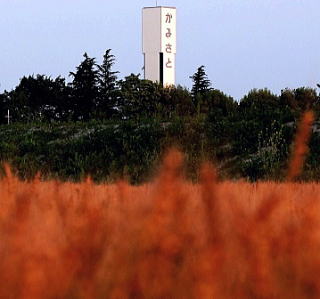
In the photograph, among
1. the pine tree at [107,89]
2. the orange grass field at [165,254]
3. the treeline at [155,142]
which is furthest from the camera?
the pine tree at [107,89]

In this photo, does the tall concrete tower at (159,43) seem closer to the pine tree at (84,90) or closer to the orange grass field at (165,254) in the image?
the pine tree at (84,90)

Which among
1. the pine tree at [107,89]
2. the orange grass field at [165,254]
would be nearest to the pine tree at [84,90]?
the pine tree at [107,89]

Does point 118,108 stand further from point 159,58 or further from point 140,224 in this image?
point 140,224

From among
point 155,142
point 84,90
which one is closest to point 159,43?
point 84,90

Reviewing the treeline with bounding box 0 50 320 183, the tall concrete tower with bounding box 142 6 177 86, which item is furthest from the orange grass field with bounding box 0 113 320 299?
the tall concrete tower with bounding box 142 6 177 86

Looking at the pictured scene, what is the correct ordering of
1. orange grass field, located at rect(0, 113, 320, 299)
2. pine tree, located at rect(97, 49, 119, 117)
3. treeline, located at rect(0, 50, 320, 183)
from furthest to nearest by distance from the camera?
pine tree, located at rect(97, 49, 119, 117), treeline, located at rect(0, 50, 320, 183), orange grass field, located at rect(0, 113, 320, 299)

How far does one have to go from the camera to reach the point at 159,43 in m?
54.0

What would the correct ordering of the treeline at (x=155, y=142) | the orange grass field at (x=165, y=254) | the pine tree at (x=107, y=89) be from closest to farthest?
1. the orange grass field at (x=165, y=254)
2. the treeline at (x=155, y=142)
3. the pine tree at (x=107, y=89)

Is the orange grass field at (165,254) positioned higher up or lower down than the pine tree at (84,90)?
lower down

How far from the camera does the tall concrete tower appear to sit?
5356 centimetres

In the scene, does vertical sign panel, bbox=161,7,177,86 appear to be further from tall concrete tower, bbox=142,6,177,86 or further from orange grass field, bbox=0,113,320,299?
orange grass field, bbox=0,113,320,299

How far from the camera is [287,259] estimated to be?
6.28 feet

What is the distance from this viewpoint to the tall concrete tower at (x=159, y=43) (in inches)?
2109

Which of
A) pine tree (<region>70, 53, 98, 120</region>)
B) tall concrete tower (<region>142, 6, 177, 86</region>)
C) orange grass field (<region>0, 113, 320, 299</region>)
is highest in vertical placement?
tall concrete tower (<region>142, 6, 177, 86</region>)
